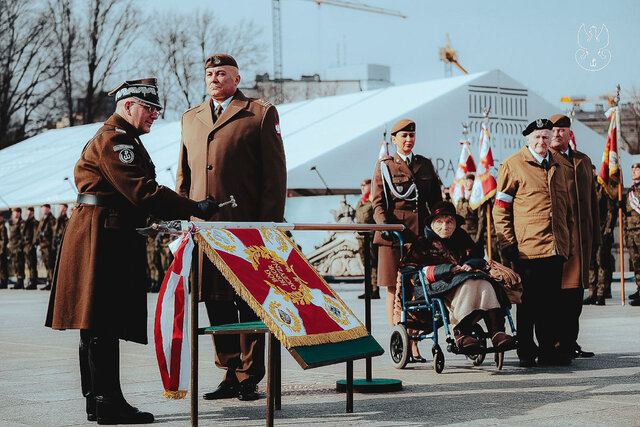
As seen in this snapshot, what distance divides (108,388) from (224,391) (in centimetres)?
98

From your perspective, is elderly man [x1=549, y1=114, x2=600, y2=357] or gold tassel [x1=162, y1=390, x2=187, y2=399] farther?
elderly man [x1=549, y1=114, x2=600, y2=357]

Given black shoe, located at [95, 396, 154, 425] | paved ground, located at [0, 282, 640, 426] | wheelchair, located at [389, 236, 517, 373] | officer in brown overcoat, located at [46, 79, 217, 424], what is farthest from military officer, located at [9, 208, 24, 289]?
black shoe, located at [95, 396, 154, 425]

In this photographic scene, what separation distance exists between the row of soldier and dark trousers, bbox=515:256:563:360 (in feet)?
58.5

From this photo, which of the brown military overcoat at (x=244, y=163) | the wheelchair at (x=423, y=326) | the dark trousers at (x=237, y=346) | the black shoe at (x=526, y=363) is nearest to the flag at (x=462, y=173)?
the wheelchair at (x=423, y=326)

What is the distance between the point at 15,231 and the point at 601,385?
73.0 feet

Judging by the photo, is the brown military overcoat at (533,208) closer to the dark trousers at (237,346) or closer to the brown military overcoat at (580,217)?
the brown military overcoat at (580,217)

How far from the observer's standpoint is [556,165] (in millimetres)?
8828

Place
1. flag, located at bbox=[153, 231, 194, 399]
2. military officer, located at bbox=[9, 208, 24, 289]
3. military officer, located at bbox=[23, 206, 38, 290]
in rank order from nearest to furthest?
flag, located at bbox=[153, 231, 194, 399] < military officer, located at bbox=[23, 206, 38, 290] < military officer, located at bbox=[9, 208, 24, 289]

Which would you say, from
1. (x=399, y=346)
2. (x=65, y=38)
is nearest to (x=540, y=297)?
(x=399, y=346)

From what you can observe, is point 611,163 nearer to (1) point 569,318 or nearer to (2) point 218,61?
(1) point 569,318

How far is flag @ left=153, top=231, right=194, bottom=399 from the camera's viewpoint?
18.5 ft

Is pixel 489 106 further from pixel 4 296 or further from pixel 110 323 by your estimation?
pixel 110 323

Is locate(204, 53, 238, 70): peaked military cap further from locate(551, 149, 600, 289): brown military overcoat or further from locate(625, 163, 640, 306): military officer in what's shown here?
locate(625, 163, 640, 306): military officer

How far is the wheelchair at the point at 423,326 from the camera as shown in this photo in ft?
26.3
